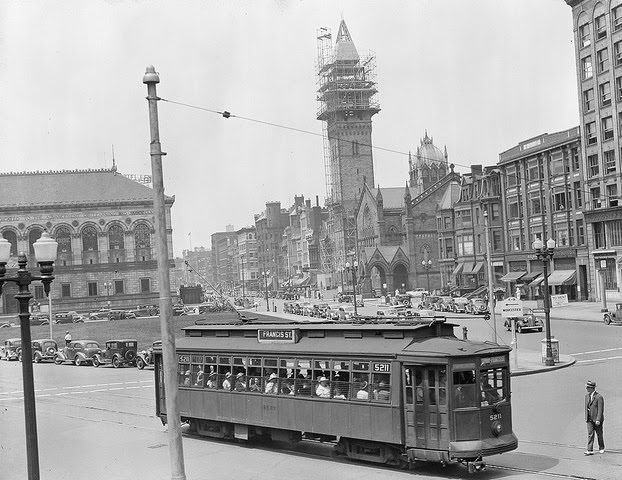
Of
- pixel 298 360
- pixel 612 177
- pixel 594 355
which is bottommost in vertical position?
pixel 594 355

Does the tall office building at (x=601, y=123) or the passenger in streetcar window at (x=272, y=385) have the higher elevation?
the tall office building at (x=601, y=123)

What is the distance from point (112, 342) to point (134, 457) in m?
28.6

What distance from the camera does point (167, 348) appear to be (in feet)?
43.1

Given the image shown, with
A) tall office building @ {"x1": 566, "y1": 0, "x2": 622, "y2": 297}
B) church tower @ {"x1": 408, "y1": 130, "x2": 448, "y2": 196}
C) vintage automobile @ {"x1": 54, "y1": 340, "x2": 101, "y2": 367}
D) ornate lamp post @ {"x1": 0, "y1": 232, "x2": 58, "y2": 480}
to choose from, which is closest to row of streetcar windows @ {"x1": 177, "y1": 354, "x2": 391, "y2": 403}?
ornate lamp post @ {"x1": 0, "y1": 232, "x2": 58, "y2": 480}

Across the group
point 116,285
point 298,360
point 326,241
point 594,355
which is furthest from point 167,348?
point 326,241

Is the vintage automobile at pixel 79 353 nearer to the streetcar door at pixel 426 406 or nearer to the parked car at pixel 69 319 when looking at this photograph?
the streetcar door at pixel 426 406

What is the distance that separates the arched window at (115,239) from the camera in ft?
370

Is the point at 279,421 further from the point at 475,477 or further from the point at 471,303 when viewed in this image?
the point at 471,303

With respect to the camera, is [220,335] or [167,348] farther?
[220,335]

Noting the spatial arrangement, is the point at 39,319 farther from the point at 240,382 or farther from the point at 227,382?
the point at 240,382

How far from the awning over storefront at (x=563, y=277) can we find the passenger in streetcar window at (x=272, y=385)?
58203mm

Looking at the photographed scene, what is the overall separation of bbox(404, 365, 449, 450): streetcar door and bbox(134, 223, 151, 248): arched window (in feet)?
328

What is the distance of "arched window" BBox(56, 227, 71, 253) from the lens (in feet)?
363

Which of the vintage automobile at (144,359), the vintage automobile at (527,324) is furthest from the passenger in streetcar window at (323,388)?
the vintage automobile at (527,324)
